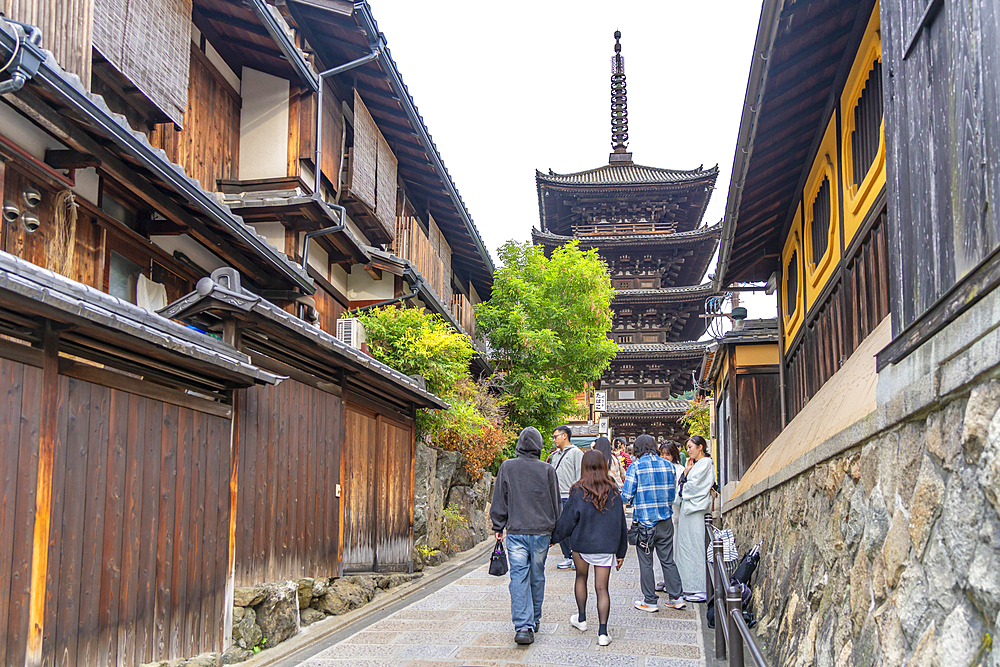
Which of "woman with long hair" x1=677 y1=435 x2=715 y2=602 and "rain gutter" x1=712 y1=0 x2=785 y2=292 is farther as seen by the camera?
"woman with long hair" x1=677 y1=435 x2=715 y2=602

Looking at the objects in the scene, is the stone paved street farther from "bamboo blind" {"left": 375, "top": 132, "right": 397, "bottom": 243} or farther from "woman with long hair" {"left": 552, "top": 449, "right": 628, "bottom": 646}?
"bamboo blind" {"left": 375, "top": 132, "right": 397, "bottom": 243}

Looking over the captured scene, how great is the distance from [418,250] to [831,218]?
10689mm

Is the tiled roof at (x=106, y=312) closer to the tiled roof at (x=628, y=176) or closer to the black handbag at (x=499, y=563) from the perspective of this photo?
the black handbag at (x=499, y=563)

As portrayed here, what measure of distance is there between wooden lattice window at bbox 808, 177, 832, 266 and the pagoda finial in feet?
115

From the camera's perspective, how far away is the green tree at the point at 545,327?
976 inches

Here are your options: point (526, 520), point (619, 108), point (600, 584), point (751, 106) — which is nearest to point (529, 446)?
point (526, 520)

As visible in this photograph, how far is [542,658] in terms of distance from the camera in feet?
22.7

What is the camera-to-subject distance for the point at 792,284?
38.8ft

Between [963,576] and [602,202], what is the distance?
37655 millimetres

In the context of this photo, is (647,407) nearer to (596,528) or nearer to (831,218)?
(831,218)

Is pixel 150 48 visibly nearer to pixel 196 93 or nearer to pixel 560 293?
pixel 196 93

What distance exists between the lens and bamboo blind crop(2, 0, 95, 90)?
6.29 meters

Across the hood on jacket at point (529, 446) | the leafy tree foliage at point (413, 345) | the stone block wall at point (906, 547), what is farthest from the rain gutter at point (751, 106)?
the leafy tree foliage at point (413, 345)

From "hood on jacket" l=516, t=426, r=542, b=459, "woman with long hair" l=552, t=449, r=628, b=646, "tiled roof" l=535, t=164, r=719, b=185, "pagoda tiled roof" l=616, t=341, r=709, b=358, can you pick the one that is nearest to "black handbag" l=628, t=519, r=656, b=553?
"woman with long hair" l=552, t=449, r=628, b=646
